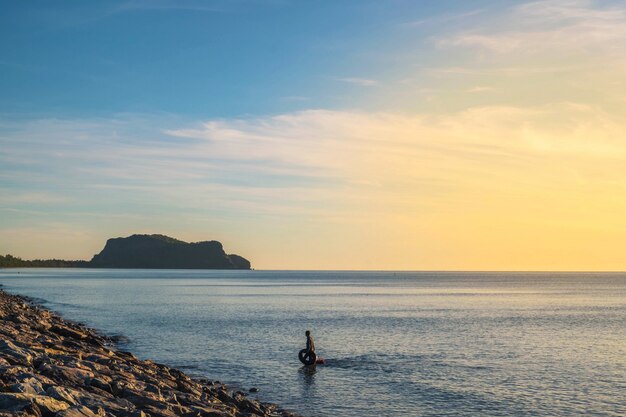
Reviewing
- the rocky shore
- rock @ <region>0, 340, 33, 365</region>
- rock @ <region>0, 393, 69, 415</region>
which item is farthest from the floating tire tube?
rock @ <region>0, 393, 69, 415</region>

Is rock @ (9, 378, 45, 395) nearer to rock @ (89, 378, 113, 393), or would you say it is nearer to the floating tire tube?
rock @ (89, 378, 113, 393)

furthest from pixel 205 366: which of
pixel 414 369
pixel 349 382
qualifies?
pixel 414 369

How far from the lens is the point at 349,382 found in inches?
1328

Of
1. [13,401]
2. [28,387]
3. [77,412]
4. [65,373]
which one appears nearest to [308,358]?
[65,373]

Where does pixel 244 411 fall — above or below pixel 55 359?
below

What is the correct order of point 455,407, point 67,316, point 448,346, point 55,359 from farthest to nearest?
point 67,316 < point 448,346 < point 455,407 < point 55,359

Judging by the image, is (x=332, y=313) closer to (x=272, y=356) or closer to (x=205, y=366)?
(x=272, y=356)

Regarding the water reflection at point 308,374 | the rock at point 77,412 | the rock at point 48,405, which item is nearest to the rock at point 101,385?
the rock at point 77,412

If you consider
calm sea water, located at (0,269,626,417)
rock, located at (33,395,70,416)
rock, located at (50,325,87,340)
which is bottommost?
calm sea water, located at (0,269,626,417)

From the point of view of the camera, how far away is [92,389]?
19.1 meters

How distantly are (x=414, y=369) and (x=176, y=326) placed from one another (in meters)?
31.9

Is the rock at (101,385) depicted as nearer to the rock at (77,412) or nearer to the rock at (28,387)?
the rock at (28,387)

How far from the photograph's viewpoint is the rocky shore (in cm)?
1534

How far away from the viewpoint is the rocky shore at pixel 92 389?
1534 cm
